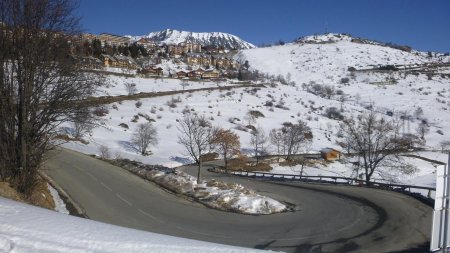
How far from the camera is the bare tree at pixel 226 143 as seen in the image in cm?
5334

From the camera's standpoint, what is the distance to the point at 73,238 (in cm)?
539

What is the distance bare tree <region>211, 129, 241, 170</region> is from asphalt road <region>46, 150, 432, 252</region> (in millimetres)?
27333

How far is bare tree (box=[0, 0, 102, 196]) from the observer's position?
1222cm

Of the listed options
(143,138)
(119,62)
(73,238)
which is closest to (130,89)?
(143,138)

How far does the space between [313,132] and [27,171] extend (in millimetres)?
67538

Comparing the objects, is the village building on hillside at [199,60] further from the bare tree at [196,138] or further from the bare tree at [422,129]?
the bare tree at [196,138]

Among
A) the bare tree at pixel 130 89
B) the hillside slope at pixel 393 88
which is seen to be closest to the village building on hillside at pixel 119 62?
the bare tree at pixel 130 89

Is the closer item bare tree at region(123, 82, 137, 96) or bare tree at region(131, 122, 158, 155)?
bare tree at region(131, 122, 158, 155)

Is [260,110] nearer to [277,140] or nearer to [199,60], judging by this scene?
[277,140]

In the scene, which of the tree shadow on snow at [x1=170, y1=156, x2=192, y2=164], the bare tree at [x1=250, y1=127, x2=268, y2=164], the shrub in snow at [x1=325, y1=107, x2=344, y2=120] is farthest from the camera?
the shrub in snow at [x1=325, y1=107, x2=344, y2=120]

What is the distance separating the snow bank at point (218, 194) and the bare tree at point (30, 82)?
8.59 meters

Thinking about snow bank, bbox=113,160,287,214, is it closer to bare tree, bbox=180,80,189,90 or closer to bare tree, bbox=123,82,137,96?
bare tree, bbox=123,82,137,96

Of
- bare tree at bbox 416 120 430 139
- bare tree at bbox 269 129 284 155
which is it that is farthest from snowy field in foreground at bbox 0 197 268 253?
bare tree at bbox 416 120 430 139

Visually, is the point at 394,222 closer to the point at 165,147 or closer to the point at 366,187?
the point at 366,187
